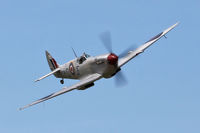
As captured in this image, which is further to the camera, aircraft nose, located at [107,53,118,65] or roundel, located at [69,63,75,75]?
roundel, located at [69,63,75,75]

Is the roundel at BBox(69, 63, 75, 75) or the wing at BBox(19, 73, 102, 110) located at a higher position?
the roundel at BBox(69, 63, 75, 75)

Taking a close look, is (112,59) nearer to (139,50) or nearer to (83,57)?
(83,57)

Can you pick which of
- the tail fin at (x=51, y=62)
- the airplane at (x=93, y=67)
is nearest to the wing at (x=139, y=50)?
the airplane at (x=93, y=67)

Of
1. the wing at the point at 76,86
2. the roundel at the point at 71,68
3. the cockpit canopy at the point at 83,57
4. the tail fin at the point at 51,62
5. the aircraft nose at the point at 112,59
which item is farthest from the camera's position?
the tail fin at the point at 51,62

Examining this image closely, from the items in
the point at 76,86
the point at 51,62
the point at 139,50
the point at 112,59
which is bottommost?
the point at 112,59

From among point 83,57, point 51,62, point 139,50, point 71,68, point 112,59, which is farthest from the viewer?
point 51,62

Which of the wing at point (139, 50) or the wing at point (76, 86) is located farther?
the wing at point (139, 50)

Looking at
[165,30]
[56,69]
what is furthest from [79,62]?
[165,30]

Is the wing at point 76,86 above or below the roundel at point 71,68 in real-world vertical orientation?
below

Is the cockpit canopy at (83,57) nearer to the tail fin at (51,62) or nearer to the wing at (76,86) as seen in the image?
the wing at (76,86)

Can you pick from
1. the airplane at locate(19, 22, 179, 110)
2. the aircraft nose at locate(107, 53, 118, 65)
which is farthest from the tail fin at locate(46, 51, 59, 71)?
the aircraft nose at locate(107, 53, 118, 65)

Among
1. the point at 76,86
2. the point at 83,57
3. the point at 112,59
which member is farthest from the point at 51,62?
the point at 112,59

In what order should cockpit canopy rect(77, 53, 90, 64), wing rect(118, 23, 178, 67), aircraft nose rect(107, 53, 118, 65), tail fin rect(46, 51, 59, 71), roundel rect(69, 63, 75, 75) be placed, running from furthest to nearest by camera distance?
tail fin rect(46, 51, 59, 71), roundel rect(69, 63, 75, 75), cockpit canopy rect(77, 53, 90, 64), wing rect(118, 23, 178, 67), aircraft nose rect(107, 53, 118, 65)

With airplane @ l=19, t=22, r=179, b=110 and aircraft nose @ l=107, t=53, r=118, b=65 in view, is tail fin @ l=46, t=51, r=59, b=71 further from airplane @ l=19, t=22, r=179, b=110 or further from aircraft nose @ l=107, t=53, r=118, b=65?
aircraft nose @ l=107, t=53, r=118, b=65
